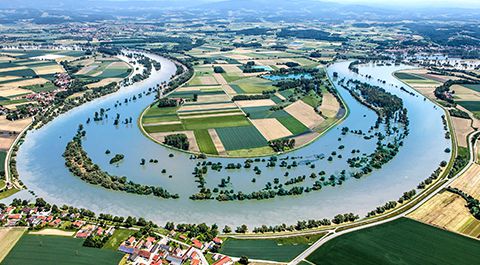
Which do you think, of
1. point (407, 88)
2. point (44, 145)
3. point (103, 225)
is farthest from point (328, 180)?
point (407, 88)

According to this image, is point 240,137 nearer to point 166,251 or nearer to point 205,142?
point 205,142

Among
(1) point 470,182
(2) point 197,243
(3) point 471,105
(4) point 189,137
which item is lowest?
(2) point 197,243

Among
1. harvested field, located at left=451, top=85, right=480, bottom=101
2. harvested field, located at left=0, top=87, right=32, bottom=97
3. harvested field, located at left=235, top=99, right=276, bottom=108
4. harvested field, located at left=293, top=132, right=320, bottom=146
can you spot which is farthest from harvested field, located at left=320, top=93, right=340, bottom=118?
harvested field, located at left=0, top=87, right=32, bottom=97

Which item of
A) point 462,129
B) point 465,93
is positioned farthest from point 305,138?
point 465,93

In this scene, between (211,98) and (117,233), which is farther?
(211,98)

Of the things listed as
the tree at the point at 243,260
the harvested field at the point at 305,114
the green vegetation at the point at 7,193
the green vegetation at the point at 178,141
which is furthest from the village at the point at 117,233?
the harvested field at the point at 305,114

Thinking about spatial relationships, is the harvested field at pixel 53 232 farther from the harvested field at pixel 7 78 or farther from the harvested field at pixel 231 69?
the harvested field at pixel 231 69

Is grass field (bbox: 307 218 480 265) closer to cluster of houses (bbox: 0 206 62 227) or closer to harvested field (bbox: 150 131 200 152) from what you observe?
cluster of houses (bbox: 0 206 62 227)
